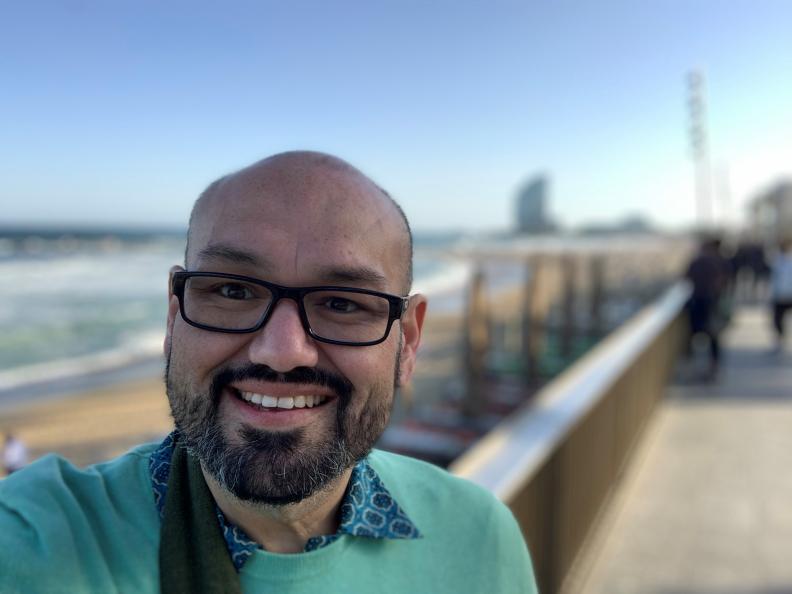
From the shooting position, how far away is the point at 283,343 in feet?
3.30

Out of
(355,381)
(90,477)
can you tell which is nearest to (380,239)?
(355,381)

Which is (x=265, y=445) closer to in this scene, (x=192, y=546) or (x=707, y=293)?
(x=192, y=546)

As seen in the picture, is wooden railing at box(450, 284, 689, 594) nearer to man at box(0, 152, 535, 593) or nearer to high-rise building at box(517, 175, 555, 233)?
man at box(0, 152, 535, 593)

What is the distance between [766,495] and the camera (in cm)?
423

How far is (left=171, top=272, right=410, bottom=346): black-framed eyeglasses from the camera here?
1.03m

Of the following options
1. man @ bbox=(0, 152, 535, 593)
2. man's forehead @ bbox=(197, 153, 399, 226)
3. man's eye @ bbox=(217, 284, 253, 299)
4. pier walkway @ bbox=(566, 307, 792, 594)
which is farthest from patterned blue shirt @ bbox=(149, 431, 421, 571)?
pier walkway @ bbox=(566, 307, 792, 594)

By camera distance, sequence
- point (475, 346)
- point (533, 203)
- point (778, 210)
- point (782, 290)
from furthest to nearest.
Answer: point (533, 203) → point (778, 210) → point (475, 346) → point (782, 290)

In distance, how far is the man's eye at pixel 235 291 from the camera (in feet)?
3.43

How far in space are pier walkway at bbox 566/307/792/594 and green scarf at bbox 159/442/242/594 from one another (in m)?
2.66

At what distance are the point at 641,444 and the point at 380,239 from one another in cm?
476

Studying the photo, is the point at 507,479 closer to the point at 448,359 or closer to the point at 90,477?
the point at 90,477

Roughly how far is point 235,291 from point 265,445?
0.26m

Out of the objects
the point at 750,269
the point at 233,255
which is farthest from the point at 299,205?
the point at 750,269

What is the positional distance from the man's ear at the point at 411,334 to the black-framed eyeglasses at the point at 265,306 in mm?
179
